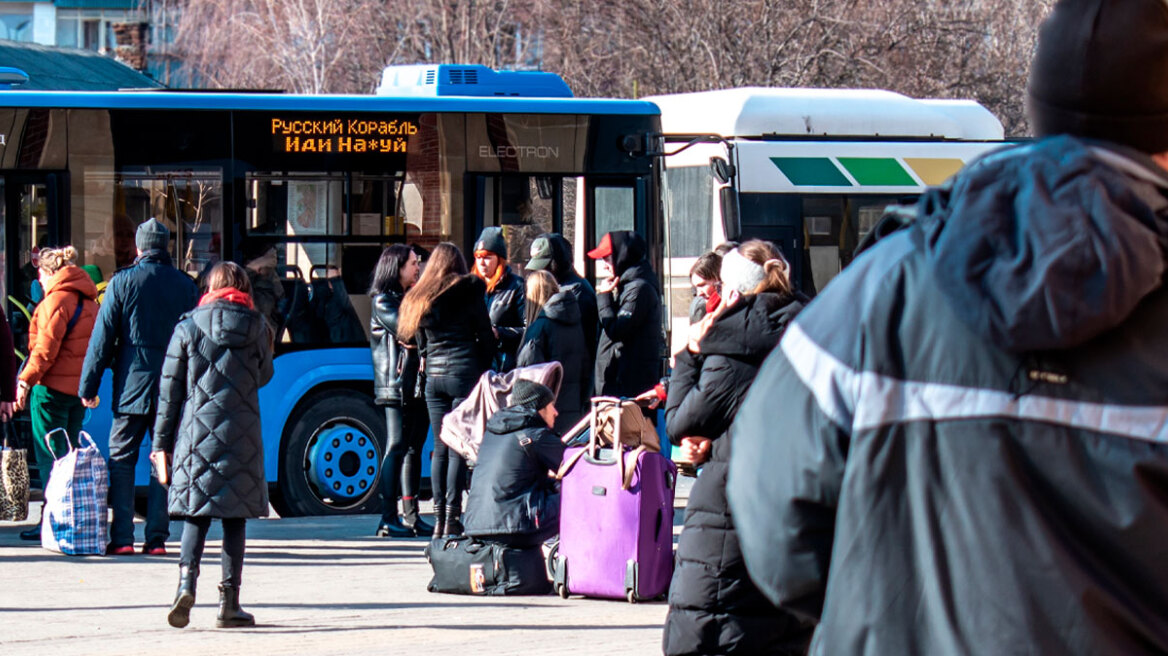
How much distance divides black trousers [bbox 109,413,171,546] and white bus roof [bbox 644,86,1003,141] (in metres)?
6.98

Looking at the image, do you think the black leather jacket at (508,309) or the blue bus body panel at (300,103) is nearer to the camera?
the black leather jacket at (508,309)

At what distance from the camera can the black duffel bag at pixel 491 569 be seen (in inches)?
318

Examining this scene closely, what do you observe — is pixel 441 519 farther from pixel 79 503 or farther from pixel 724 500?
pixel 724 500

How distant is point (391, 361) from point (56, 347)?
1935 mm

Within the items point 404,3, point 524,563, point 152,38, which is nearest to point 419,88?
point 524,563

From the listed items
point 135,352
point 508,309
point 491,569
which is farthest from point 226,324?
point 508,309

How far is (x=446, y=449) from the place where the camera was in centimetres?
962

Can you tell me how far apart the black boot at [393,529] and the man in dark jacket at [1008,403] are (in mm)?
8322

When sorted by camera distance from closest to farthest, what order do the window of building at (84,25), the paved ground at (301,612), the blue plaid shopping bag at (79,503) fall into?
the paved ground at (301,612), the blue plaid shopping bag at (79,503), the window of building at (84,25)

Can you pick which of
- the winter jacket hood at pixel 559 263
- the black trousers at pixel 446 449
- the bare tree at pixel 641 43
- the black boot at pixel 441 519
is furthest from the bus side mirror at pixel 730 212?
the bare tree at pixel 641 43

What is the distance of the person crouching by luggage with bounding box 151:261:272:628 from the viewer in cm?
699

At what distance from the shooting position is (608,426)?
7793mm

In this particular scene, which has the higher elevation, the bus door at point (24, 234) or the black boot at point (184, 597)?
the bus door at point (24, 234)

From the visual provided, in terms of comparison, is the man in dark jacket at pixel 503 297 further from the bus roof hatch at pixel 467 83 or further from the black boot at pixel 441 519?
the bus roof hatch at pixel 467 83
